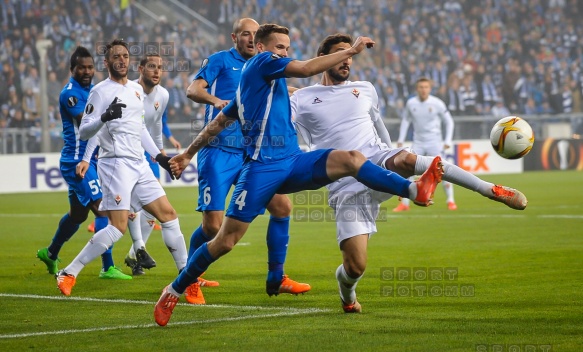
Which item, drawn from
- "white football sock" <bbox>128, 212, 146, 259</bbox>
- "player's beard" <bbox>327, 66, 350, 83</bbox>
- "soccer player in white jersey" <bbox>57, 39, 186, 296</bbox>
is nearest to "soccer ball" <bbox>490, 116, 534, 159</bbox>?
Answer: "player's beard" <bbox>327, 66, 350, 83</bbox>

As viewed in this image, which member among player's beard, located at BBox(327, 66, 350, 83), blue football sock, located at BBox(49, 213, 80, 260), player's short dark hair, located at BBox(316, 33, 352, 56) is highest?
player's short dark hair, located at BBox(316, 33, 352, 56)

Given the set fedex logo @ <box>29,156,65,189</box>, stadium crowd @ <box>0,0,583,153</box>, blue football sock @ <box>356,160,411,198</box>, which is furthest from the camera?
stadium crowd @ <box>0,0,583,153</box>

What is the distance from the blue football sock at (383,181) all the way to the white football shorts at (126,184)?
3.15 metres

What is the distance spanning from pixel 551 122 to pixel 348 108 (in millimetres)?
23778

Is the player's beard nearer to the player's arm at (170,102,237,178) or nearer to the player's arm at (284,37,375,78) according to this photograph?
the player's arm at (170,102,237,178)

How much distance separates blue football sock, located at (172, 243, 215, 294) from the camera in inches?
269

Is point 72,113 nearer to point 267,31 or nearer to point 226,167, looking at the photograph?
point 226,167

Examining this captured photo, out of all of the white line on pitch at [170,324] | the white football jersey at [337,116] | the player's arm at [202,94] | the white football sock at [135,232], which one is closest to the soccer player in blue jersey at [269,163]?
the white line on pitch at [170,324]

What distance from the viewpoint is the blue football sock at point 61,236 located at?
10.2 meters

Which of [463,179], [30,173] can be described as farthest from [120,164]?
[30,173]

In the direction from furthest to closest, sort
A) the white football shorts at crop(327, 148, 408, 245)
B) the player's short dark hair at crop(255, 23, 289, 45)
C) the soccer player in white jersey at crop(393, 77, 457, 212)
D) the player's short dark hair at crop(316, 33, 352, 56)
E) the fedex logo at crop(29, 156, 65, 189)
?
1. the fedex logo at crop(29, 156, 65, 189)
2. the soccer player in white jersey at crop(393, 77, 457, 212)
3. the player's short dark hair at crop(316, 33, 352, 56)
4. the white football shorts at crop(327, 148, 408, 245)
5. the player's short dark hair at crop(255, 23, 289, 45)

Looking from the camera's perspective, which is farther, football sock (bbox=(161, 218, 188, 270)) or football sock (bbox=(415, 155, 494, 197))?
football sock (bbox=(161, 218, 188, 270))

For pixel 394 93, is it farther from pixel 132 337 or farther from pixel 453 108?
pixel 132 337

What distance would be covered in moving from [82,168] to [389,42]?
24.3 meters
